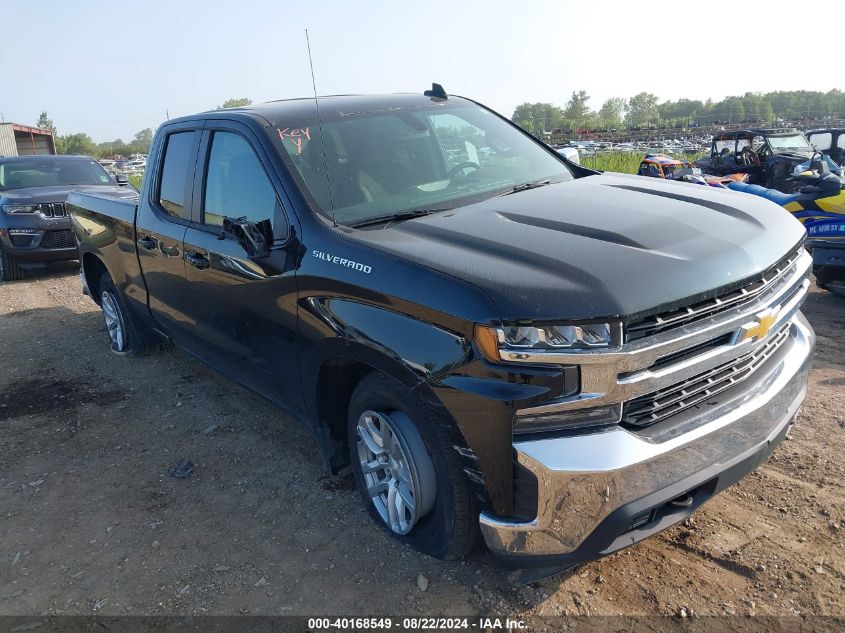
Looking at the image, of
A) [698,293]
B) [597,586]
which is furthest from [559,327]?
[597,586]

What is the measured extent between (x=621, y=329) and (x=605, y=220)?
2.55 feet

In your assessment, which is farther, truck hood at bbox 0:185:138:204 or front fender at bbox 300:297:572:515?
truck hood at bbox 0:185:138:204

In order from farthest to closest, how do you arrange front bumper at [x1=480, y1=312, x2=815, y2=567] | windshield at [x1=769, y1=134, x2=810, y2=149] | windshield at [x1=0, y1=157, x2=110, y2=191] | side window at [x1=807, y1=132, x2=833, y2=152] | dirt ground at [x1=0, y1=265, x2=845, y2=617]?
side window at [x1=807, y1=132, x2=833, y2=152], windshield at [x1=769, y1=134, x2=810, y2=149], windshield at [x1=0, y1=157, x2=110, y2=191], dirt ground at [x1=0, y1=265, x2=845, y2=617], front bumper at [x1=480, y1=312, x2=815, y2=567]

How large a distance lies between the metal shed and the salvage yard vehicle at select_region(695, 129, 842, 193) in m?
37.3

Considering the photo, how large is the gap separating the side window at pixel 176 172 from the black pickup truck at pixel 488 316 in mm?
57

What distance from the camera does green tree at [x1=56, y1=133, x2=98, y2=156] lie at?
88.6 metres

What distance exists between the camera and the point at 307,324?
311 cm

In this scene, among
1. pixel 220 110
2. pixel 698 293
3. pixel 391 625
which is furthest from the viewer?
pixel 220 110

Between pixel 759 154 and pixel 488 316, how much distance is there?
49.6 feet

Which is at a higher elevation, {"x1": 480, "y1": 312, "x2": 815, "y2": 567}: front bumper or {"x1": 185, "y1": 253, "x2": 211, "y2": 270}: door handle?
{"x1": 185, "y1": 253, "x2": 211, "y2": 270}: door handle

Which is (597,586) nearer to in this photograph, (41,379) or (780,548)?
(780,548)

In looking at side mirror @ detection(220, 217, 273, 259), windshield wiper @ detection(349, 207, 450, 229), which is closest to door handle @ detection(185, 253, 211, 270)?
side mirror @ detection(220, 217, 273, 259)

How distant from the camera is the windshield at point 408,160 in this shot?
129 inches

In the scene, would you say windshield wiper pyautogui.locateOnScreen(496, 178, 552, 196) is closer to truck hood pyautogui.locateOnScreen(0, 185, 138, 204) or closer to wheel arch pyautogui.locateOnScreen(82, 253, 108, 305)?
wheel arch pyautogui.locateOnScreen(82, 253, 108, 305)
